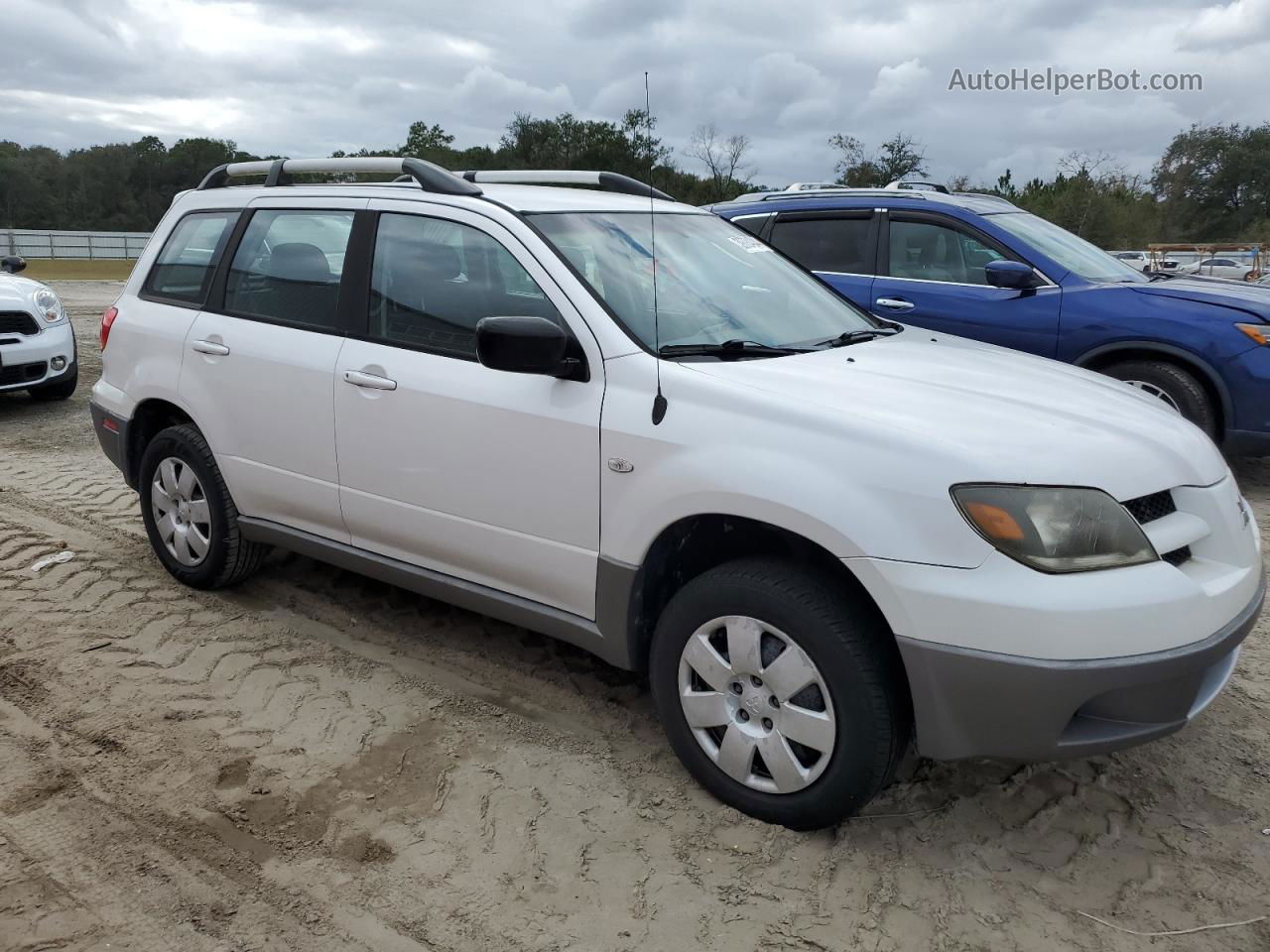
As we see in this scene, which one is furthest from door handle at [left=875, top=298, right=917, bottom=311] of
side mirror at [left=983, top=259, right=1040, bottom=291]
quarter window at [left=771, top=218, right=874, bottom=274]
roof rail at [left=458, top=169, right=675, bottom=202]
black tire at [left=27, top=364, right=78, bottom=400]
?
black tire at [left=27, top=364, right=78, bottom=400]

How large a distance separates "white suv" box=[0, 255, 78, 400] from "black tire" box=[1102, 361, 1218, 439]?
8.45 metres

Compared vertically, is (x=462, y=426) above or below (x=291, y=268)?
below

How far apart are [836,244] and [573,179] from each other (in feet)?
10.7

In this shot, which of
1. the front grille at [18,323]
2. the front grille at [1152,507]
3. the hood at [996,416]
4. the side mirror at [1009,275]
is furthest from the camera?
the front grille at [18,323]

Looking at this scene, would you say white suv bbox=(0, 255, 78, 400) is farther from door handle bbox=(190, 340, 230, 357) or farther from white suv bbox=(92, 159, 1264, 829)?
door handle bbox=(190, 340, 230, 357)

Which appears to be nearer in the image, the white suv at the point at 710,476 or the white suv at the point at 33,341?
the white suv at the point at 710,476

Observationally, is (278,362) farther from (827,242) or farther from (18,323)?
(18,323)

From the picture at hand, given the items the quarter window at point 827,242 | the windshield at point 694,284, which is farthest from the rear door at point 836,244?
the windshield at point 694,284

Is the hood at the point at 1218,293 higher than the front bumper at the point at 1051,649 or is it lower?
higher

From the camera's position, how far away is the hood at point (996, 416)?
2.55 metres

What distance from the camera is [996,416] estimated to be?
276 cm

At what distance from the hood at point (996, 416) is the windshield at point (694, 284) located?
24 cm

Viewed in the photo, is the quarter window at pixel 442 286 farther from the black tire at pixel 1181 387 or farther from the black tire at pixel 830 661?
the black tire at pixel 1181 387

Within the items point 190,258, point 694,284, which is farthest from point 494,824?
point 190,258
